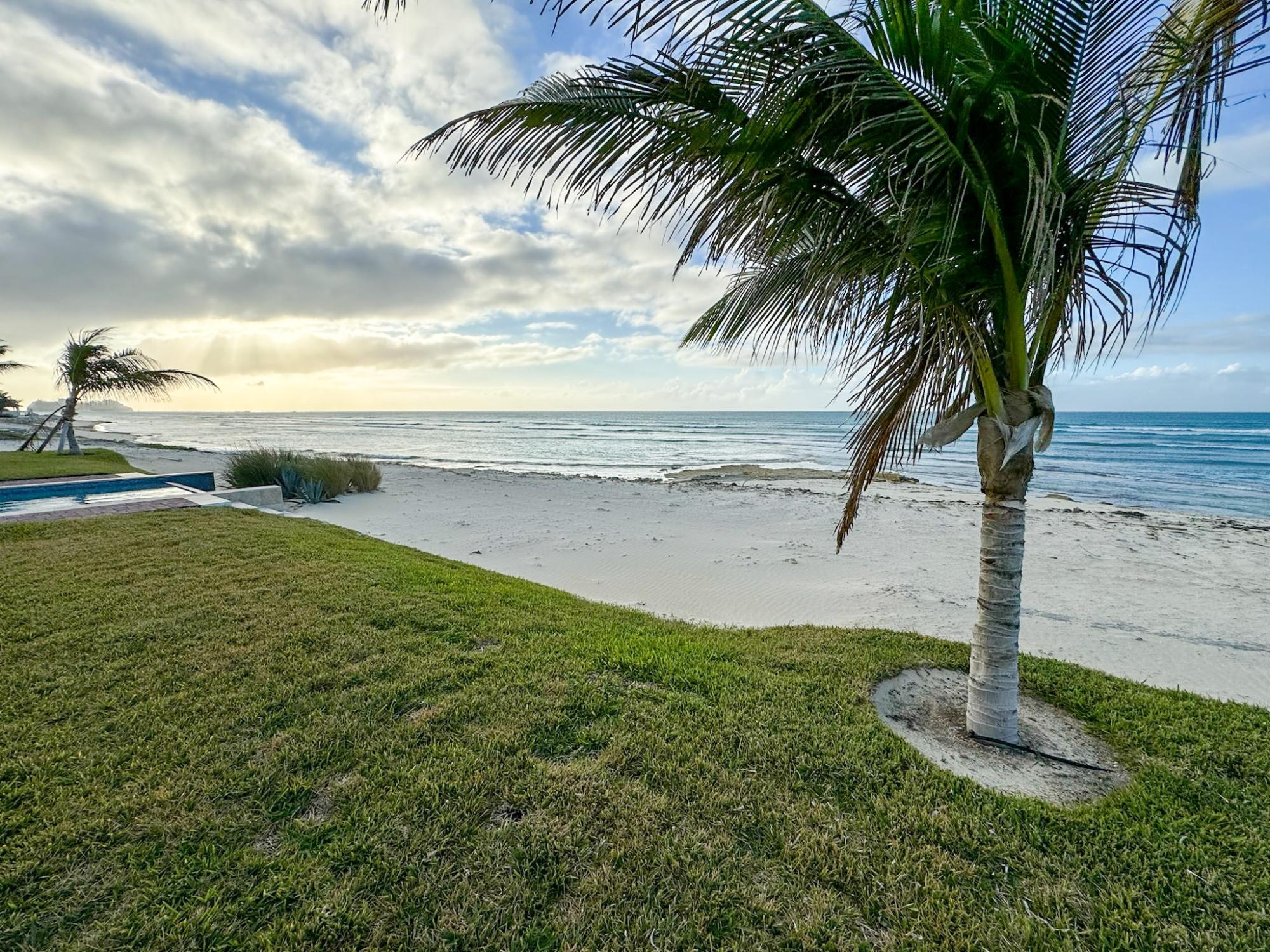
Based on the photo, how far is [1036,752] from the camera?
Result: 120 inches

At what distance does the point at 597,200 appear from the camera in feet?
9.49

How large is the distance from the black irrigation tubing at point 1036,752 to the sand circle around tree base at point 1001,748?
18mm

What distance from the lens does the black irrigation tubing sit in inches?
115

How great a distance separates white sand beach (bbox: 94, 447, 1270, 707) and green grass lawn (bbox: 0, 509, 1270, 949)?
1.73m

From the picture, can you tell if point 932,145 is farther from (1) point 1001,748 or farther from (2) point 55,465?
(2) point 55,465

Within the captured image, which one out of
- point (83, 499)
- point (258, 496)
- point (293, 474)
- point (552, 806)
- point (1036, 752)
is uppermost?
point (293, 474)

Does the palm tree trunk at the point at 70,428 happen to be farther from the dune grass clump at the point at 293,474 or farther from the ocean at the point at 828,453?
the ocean at the point at 828,453

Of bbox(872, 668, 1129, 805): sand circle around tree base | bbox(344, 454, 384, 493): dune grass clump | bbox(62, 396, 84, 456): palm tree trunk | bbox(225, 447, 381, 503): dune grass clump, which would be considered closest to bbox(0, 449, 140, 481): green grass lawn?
bbox(62, 396, 84, 456): palm tree trunk

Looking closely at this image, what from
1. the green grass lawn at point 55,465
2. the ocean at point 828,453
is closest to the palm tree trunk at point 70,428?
the green grass lawn at point 55,465

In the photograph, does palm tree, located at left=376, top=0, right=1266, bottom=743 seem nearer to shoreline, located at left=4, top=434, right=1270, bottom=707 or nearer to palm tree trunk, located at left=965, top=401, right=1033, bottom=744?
palm tree trunk, located at left=965, top=401, right=1033, bottom=744

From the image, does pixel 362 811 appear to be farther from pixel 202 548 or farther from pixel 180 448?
pixel 180 448

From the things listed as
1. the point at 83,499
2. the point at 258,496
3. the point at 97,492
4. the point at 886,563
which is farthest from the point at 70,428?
the point at 886,563

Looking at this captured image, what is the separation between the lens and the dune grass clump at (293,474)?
11992mm

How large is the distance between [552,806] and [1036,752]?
2.66 m
